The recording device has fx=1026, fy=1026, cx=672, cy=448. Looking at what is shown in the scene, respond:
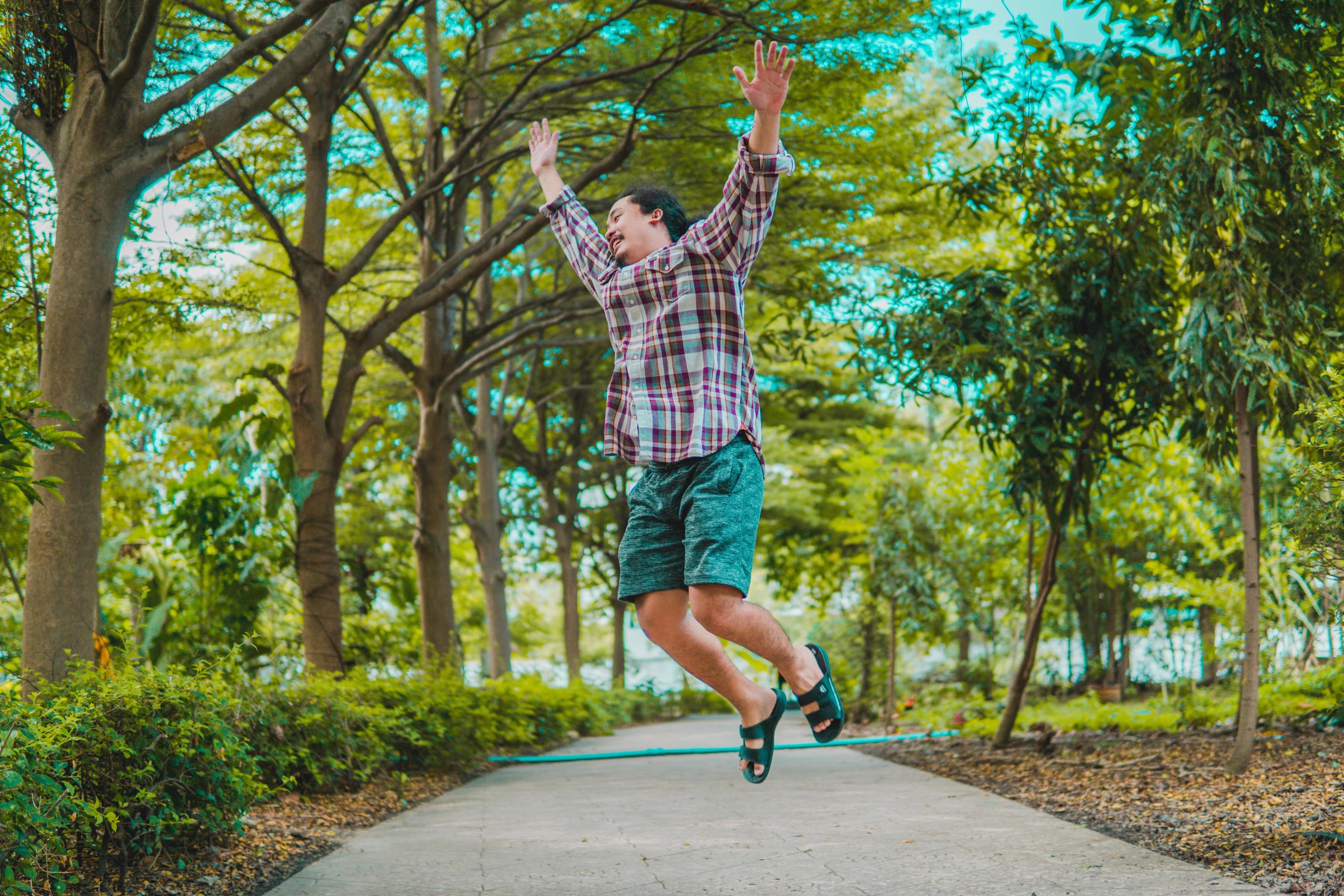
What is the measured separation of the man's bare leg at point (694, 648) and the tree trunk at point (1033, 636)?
4488 millimetres

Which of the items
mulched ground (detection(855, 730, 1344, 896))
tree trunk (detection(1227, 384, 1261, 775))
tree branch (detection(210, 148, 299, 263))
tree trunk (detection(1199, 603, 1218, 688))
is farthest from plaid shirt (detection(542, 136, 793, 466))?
tree trunk (detection(1199, 603, 1218, 688))

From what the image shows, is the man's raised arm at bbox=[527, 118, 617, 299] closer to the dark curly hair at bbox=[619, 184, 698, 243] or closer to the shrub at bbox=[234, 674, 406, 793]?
the dark curly hair at bbox=[619, 184, 698, 243]

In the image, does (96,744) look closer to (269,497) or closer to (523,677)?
(269,497)

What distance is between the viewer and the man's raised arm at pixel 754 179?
104 inches

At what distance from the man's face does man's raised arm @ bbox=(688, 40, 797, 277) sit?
0.66 ft

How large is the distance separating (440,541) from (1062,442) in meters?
6.19

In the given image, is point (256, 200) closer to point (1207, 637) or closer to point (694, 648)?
point (694, 648)

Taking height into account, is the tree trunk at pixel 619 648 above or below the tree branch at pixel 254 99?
below

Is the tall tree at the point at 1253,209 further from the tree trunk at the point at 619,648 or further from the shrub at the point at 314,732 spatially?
the tree trunk at the point at 619,648

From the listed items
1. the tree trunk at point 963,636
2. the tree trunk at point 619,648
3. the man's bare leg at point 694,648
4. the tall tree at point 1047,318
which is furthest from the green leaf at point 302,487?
the tree trunk at point 619,648

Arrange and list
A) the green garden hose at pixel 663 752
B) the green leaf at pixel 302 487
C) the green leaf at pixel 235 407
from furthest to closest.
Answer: the green garden hose at pixel 663 752, the green leaf at pixel 235 407, the green leaf at pixel 302 487

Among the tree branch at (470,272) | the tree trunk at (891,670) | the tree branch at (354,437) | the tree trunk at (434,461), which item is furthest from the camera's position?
the tree trunk at (891,670)

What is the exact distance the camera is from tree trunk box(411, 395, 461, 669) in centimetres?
1035

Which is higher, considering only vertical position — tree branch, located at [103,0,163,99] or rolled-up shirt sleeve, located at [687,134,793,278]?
tree branch, located at [103,0,163,99]
